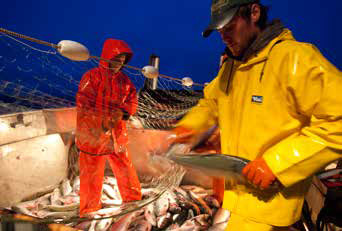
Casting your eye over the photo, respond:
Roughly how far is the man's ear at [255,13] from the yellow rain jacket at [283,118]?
0.16 metres

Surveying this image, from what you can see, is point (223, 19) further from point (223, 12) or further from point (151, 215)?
point (151, 215)

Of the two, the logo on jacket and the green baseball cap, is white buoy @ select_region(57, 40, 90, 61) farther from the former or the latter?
the logo on jacket

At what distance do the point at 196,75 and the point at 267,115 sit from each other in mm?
92940

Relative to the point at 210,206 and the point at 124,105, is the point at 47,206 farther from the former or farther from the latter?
the point at 210,206

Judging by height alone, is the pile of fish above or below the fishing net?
below

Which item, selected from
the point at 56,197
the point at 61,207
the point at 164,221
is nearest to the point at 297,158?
the point at 164,221

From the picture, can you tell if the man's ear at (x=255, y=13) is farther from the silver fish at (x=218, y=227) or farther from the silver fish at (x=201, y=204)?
the silver fish at (x=201, y=204)

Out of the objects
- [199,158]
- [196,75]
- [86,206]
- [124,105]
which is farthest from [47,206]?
[196,75]

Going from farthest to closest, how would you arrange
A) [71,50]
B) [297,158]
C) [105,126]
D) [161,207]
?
1. [161,207]
2. [105,126]
3. [71,50]
4. [297,158]

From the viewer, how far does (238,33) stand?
1.29 m

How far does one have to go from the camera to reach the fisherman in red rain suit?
270cm

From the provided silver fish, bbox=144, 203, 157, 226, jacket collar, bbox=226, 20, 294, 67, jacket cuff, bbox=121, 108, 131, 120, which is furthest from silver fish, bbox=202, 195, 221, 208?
jacket collar, bbox=226, 20, 294, 67

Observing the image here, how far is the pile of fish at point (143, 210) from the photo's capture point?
9.90 feet

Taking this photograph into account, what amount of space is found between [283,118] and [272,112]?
0.20ft
